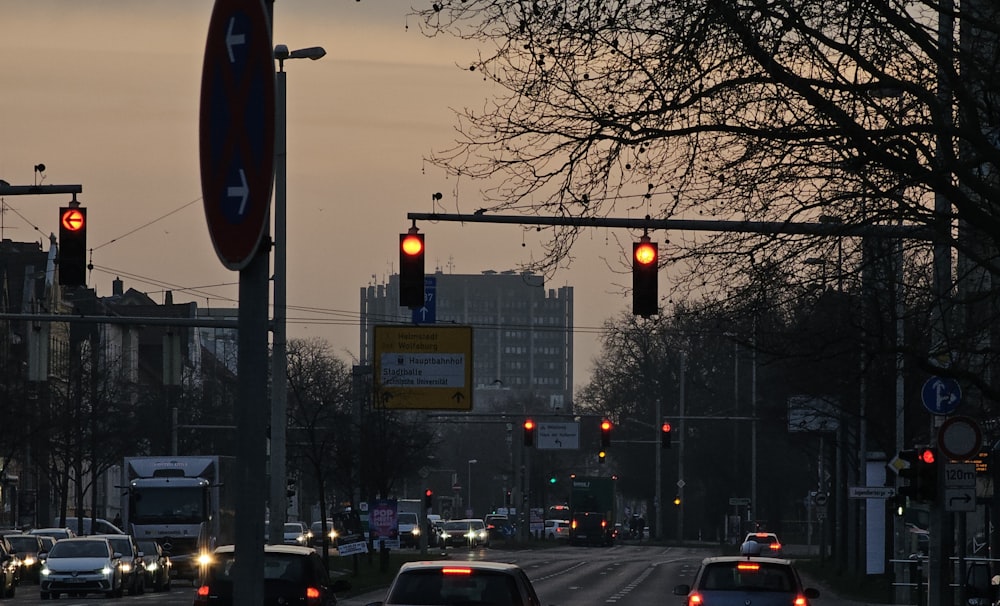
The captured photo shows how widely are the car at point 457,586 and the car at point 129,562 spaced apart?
101 ft

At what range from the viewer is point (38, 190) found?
27125 millimetres

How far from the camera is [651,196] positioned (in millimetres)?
16422

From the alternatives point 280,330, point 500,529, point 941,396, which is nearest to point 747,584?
point 941,396

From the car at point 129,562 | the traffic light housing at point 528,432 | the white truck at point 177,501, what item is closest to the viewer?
the car at point 129,562

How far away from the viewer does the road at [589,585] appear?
136 feet

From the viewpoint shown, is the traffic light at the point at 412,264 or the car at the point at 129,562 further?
the car at the point at 129,562

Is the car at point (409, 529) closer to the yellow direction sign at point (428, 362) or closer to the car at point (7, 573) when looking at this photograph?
the yellow direction sign at point (428, 362)

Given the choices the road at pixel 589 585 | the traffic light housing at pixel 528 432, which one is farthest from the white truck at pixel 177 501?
the traffic light housing at pixel 528 432

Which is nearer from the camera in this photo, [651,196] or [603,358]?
[651,196]

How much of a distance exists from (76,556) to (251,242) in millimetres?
40562

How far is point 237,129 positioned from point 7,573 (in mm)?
40557

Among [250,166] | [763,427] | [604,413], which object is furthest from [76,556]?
[604,413]

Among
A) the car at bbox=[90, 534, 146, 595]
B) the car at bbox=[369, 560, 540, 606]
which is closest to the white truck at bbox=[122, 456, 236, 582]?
the car at bbox=[90, 534, 146, 595]

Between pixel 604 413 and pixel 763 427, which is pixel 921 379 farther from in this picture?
pixel 604 413
